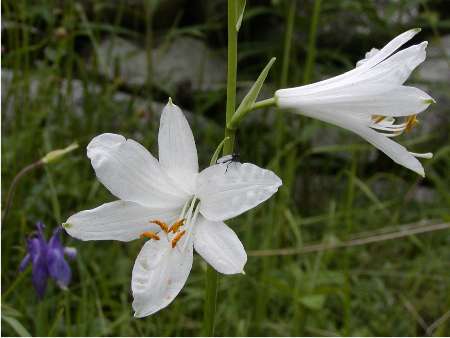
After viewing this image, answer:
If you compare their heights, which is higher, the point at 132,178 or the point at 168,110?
the point at 168,110

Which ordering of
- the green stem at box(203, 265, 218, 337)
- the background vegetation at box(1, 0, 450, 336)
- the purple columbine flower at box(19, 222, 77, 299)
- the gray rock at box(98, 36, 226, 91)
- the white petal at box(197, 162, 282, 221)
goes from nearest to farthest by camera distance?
1. the white petal at box(197, 162, 282, 221)
2. the green stem at box(203, 265, 218, 337)
3. the purple columbine flower at box(19, 222, 77, 299)
4. the background vegetation at box(1, 0, 450, 336)
5. the gray rock at box(98, 36, 226, 91)

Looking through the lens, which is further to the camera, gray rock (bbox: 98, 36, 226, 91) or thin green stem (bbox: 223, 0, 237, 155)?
gray rock (bbox: 98, 36, 226, 91)

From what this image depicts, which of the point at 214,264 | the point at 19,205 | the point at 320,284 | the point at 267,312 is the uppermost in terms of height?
the point at 214,264

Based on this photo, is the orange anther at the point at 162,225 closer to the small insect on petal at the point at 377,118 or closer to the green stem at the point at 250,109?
the green stem at the point at 250,109

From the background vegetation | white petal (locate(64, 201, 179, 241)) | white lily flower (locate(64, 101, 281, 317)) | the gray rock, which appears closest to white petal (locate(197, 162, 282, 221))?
white lily flower (locate(64, 101, 281, 317))

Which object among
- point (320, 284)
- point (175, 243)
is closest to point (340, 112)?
point (175, 243)

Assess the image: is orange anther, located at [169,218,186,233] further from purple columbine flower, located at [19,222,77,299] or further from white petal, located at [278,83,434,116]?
purple columbine flower, located at [19,222,77,299]

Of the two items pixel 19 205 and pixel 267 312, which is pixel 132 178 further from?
pixel 267 312

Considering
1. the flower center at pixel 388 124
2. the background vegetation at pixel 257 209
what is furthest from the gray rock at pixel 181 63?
the flower center at pixel 388 124
